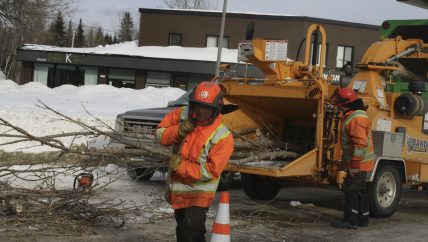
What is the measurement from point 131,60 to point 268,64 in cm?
2734

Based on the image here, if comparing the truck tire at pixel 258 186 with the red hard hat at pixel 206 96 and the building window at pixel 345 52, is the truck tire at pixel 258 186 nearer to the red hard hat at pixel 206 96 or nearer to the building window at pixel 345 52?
the red hard hat at pixel 206 96

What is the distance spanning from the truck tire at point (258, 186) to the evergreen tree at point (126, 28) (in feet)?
275

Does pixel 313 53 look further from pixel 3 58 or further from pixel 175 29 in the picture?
pixel 3 58

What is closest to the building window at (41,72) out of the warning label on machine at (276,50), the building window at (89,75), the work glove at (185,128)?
the building window at (89,75)

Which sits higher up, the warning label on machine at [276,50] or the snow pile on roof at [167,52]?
the snow pile on roof at [167,52]

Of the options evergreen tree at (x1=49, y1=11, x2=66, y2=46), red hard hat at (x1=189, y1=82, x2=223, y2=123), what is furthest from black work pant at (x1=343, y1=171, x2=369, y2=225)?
evergreen tree at (x1=49, y1=11, x2=66, y2=46)

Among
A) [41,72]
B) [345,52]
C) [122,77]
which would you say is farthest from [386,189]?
[41,72]

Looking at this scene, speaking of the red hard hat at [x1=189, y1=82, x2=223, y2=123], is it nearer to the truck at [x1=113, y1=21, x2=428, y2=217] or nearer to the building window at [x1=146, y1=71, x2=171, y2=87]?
the truck at [x1=113, y1=21, x2=428, y2=217]

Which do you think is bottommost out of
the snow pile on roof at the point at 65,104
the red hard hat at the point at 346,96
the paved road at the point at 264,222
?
the paved road at the point at 264,222

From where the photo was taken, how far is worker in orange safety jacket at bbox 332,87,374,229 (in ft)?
26.3

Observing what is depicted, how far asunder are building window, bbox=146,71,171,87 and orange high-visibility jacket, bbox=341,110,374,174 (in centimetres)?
2859

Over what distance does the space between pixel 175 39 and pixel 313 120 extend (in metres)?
30.0

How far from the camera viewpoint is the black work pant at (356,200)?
8.18 meters

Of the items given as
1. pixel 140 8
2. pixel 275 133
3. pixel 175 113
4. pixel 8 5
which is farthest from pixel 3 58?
pixel 175 113
